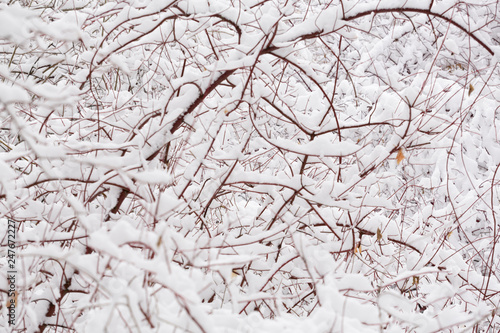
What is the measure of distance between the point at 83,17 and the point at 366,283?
1454 mm

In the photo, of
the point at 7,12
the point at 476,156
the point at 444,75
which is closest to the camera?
the point at 7,12

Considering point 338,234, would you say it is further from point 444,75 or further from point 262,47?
point 444,75

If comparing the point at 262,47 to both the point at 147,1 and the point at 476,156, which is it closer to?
the point at 147,1

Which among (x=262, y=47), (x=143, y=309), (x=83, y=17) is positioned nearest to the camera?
(x=143, y=309)

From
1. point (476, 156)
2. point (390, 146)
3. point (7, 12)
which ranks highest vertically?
point (476, 156)

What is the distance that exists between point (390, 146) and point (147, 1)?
42.2 inches

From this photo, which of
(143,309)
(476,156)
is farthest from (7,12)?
(476,156)

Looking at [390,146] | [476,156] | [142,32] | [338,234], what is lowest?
[338,234]

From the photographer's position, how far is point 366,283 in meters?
1.41

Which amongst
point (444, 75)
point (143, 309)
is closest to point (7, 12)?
point (143, 309)

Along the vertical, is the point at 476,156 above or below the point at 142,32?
above

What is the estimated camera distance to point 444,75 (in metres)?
5.62

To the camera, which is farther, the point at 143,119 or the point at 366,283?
the point at 143,119

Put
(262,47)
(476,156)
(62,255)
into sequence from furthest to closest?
(476,156), (262,47), (62,255)
